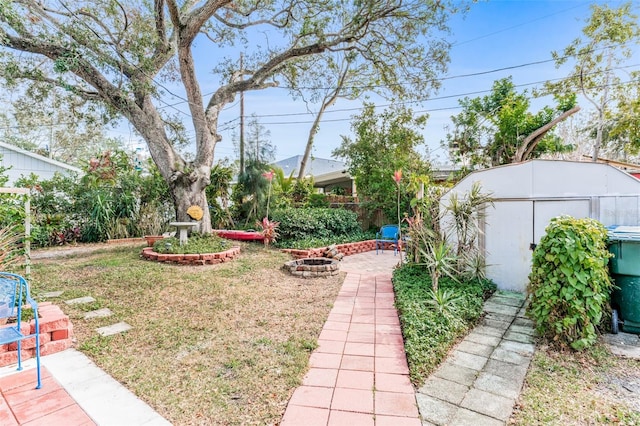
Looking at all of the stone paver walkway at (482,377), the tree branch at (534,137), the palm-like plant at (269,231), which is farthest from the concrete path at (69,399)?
the tree branch at (534,137)

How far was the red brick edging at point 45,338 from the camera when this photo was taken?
3.24 m

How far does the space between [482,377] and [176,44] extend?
10500 millimetres

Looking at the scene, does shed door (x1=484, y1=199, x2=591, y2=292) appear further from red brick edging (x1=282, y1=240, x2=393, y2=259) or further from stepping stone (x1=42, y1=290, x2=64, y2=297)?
stepping stone (x1=42, y1=290, x2=64, y2=297)

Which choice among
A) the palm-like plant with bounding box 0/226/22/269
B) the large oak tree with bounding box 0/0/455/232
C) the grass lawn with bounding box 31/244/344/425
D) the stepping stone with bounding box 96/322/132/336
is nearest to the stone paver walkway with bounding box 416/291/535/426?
the grass lawn with bounding box 31/244/344/425

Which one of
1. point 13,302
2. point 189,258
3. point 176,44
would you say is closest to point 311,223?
point 189,258

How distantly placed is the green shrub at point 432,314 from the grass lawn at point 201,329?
1190mm

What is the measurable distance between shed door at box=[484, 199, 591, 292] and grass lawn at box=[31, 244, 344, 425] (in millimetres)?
3138

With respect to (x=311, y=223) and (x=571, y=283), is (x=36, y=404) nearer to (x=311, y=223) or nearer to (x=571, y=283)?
(x=571, y=283)

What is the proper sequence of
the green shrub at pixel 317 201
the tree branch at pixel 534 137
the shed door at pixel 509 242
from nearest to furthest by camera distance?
the shed door at pixel 509 242 < the tree branch at pixel 534 137 < the green shrub at pixel 317 201

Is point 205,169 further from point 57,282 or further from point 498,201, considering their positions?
point 498,201

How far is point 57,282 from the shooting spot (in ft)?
19.3

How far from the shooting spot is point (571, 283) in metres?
3.59

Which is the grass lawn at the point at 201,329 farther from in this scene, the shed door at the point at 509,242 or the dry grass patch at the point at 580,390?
the shed door at the point at 509,242

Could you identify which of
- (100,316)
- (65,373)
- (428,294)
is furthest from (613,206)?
(100,316)
